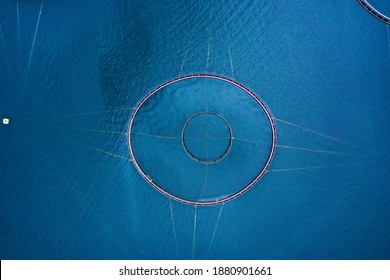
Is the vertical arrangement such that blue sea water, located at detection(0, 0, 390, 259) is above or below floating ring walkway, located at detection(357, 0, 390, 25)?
below

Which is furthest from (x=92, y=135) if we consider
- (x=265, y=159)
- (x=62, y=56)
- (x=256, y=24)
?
(x=256, y=24)

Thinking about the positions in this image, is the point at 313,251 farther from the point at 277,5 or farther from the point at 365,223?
the point at 277,5

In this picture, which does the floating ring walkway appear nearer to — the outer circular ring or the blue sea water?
the blue sea water

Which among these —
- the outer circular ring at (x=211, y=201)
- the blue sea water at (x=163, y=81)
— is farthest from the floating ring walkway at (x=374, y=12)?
the outer circular ring at (x=211, y=201)

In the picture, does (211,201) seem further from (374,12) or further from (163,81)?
(374,12)

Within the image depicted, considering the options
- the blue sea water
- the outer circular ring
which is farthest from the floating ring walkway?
the outer circular ring
